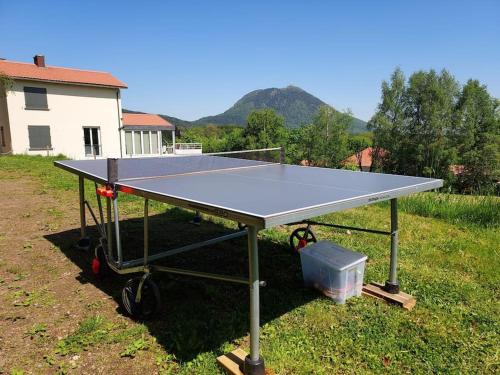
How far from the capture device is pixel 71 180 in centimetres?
1127

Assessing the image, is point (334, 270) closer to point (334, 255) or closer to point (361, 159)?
point (334, 255)

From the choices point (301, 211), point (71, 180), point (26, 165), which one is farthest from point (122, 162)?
point (26, 165)

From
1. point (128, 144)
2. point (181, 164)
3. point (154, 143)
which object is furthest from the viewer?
point (154, 143)

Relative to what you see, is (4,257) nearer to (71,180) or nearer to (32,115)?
(71,180)

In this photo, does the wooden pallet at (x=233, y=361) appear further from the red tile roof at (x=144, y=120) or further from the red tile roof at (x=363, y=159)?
the red tile roof at (x=363, y=159)

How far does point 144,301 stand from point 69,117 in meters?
26.6

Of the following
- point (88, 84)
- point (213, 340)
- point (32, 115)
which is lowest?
point (213, 340)

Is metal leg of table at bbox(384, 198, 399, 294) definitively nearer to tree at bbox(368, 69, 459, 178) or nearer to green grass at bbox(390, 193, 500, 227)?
green grass at bbox(390, 193, 500, 227)

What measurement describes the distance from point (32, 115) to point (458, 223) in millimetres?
26656

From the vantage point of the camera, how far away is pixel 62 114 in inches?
1024

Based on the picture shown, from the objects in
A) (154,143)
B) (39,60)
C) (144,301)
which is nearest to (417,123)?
(154,143)

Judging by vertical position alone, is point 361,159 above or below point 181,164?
below

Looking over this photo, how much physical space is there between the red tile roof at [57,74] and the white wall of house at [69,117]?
48 cm

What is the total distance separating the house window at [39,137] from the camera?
24.8 metres
